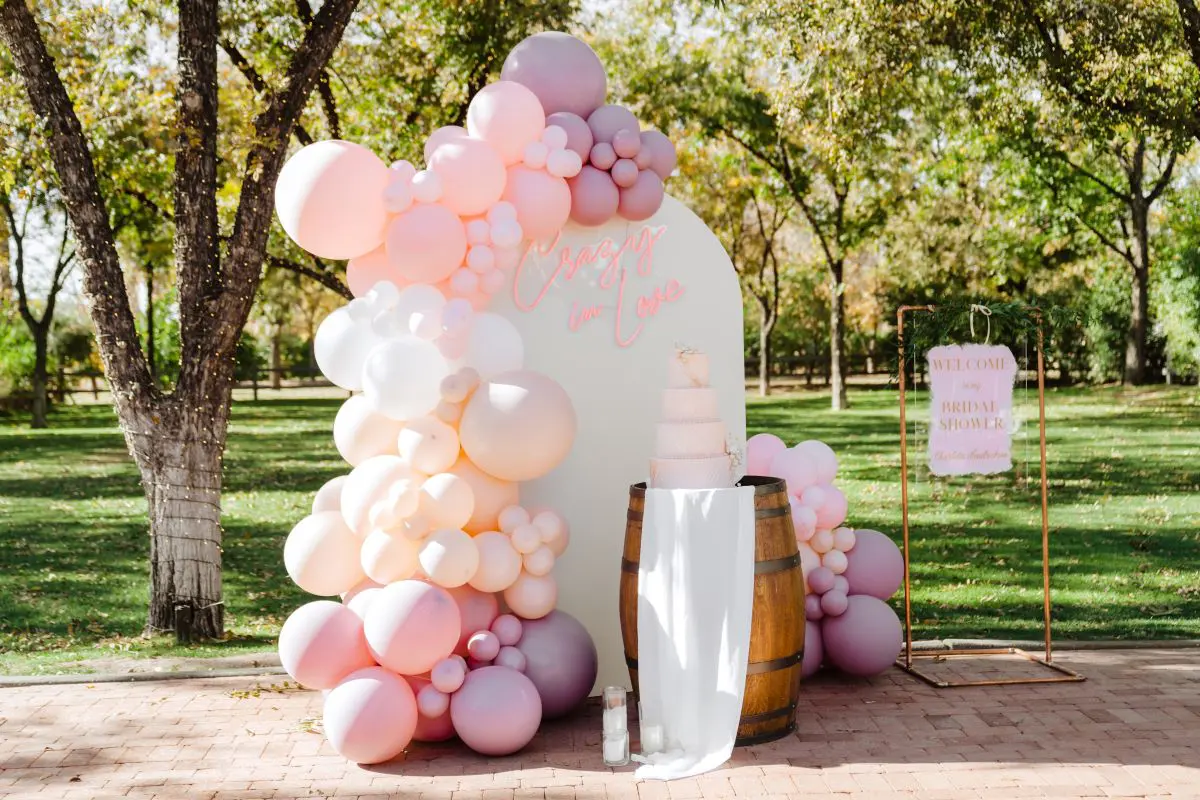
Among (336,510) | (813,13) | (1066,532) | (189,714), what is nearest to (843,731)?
(336,510)

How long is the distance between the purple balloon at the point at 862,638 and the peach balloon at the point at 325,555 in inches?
99.9

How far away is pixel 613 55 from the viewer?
21.4m

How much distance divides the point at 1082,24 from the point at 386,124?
27.7 ft

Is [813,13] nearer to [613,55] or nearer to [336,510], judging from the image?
[336,510]

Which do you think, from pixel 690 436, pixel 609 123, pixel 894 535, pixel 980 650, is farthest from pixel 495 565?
pixel 894 535

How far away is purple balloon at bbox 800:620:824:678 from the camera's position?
639 cm

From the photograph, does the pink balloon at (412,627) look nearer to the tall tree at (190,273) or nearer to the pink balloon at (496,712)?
the pink balloon at (496,712)

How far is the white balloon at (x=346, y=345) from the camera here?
5711 millimetres

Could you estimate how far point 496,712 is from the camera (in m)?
5.21

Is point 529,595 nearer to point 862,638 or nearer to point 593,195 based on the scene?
point 862,638

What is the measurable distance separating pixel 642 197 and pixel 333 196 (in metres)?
1.55

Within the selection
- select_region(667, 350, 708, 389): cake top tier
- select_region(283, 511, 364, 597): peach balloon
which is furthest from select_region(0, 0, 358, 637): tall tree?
select_region(667, 350, 708, 389): cake top tier

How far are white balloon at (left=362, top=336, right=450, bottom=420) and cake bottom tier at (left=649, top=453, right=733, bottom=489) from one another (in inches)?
42.8

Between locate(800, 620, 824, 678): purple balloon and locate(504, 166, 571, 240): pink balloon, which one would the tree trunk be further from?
locate(504, 166, 571, 240): pink balloon
